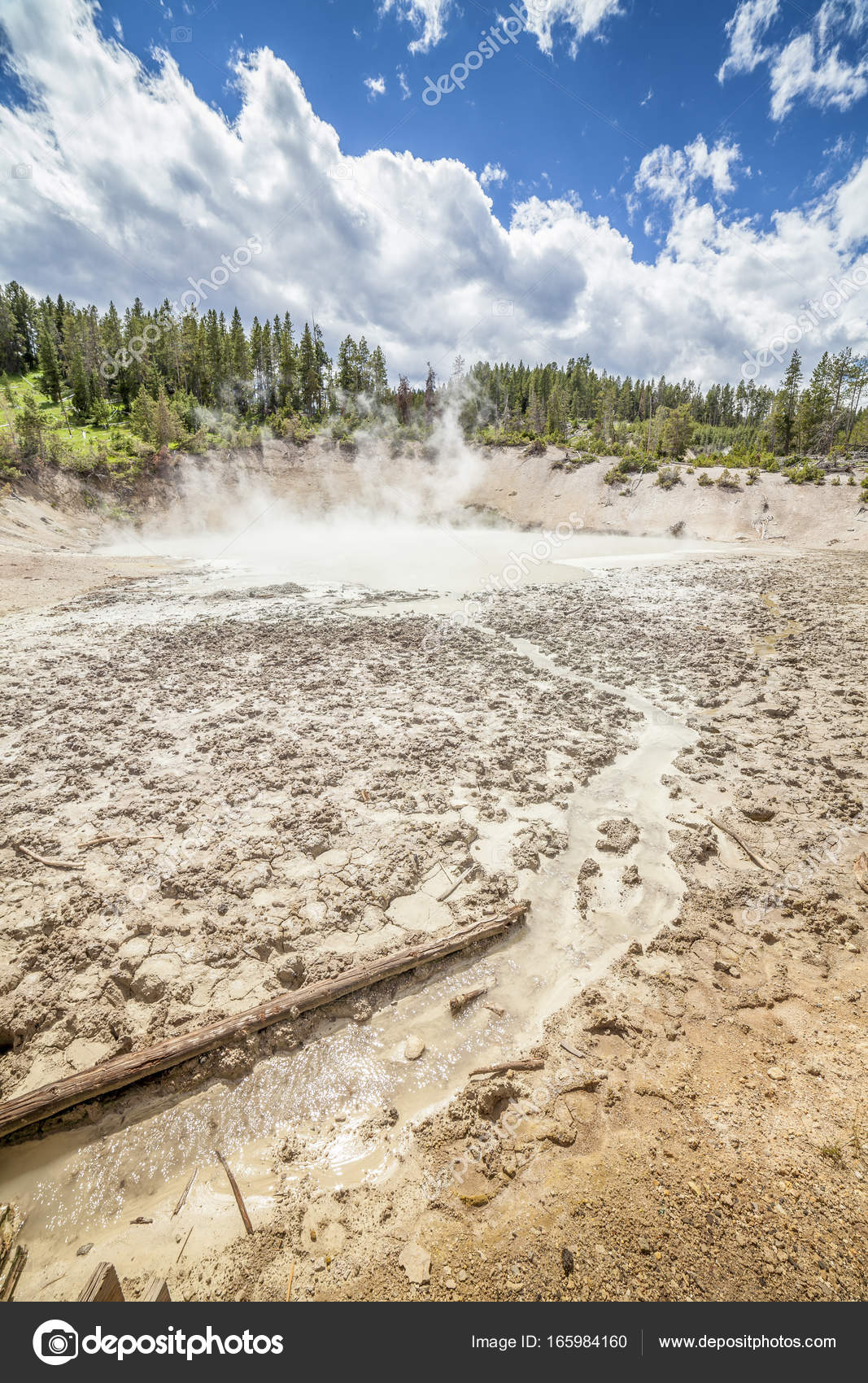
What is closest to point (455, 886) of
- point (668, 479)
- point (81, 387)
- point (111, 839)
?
point (111, 839)

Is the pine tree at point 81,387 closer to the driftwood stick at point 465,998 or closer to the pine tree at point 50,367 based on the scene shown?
the pine tree at point 50,367

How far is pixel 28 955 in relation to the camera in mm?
4078

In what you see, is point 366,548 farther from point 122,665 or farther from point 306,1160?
point 306,1160

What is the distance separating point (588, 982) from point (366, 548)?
2988cm

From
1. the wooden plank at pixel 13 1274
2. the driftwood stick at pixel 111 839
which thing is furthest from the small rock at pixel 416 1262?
the driftwood stick at pixel 111 839

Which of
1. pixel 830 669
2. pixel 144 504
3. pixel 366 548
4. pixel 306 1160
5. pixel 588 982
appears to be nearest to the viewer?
pixel 306 1160

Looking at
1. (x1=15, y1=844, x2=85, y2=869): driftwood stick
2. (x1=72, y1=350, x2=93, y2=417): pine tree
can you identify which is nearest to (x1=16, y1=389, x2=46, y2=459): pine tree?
(x1=72, y1=350, x2=93, y2=417): pine tree

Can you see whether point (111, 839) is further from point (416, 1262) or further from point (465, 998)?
point (416, 1262)

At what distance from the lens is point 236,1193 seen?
2.71 meters

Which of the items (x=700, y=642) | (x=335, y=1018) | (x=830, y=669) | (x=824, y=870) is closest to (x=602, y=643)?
(x=700, y=642)

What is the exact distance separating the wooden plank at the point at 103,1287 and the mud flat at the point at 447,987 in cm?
15
